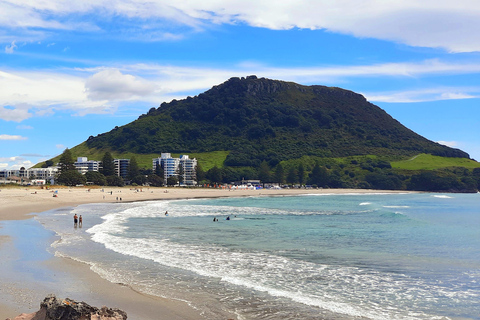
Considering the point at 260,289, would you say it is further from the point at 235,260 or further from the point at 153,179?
the point at 153,179

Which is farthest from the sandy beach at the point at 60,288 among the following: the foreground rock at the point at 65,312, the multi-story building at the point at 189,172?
the multi-story building at the point at 189,172

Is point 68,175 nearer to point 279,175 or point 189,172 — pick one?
point 189,172

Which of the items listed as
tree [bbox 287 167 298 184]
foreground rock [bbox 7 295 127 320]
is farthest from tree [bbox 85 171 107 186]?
foreground rock [bbox 7 295 127 320]

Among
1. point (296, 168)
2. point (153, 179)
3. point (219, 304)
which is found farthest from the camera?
point (296, 168)

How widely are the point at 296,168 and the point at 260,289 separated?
173464 mm

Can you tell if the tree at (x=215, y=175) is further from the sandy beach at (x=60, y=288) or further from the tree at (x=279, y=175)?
the sandy beach at (x=60, y=288)

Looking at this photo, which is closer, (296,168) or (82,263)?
(82,263)

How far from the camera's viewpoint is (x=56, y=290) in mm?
13992

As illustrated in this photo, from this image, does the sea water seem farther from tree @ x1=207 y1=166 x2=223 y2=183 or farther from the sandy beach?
tree @ x1=207 y1=166 x2=223 y2=183

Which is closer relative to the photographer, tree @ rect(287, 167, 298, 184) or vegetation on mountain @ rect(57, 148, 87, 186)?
vegetation on mountain @ rect(57, 148, 87, 186)

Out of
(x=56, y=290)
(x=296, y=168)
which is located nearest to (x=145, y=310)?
(x=56, y=290)

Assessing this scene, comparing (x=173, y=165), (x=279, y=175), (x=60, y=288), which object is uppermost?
(x=173, y=165)

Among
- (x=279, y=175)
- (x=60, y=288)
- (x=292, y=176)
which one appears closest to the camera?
(x=60, y=288)

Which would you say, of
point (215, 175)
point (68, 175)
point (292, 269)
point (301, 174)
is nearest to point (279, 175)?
point (301, 174)
